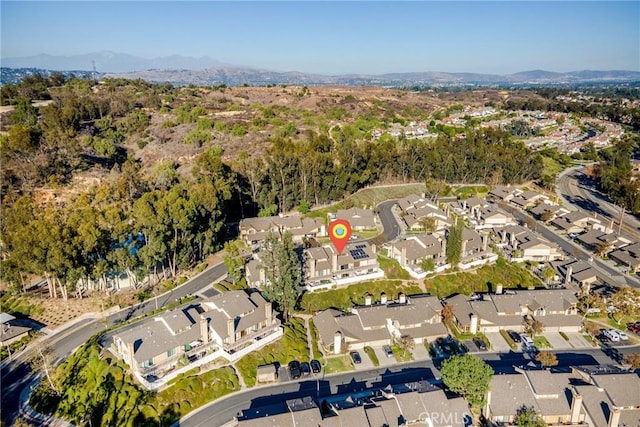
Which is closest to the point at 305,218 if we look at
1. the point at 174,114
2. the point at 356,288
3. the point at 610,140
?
the point at 356,288

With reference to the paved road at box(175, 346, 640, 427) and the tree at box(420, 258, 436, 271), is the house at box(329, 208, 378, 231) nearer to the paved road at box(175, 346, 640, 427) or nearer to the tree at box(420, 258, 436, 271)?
the tree at box(420, 258, 436, 271)

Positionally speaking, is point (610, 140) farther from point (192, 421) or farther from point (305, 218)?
point (192, 421)

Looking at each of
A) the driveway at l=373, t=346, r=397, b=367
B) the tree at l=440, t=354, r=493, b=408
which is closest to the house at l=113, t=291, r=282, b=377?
the driveway at l=373, t=346, r=397, b=367

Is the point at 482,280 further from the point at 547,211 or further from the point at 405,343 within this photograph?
the point at 547,211

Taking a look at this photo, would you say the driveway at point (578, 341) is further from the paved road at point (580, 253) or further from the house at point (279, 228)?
the house at point (279, 228)

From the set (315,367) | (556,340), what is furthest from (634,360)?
(315,367)

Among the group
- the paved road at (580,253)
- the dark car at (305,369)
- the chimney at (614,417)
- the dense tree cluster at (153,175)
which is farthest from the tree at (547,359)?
the dense tree cluster at (153,175)
